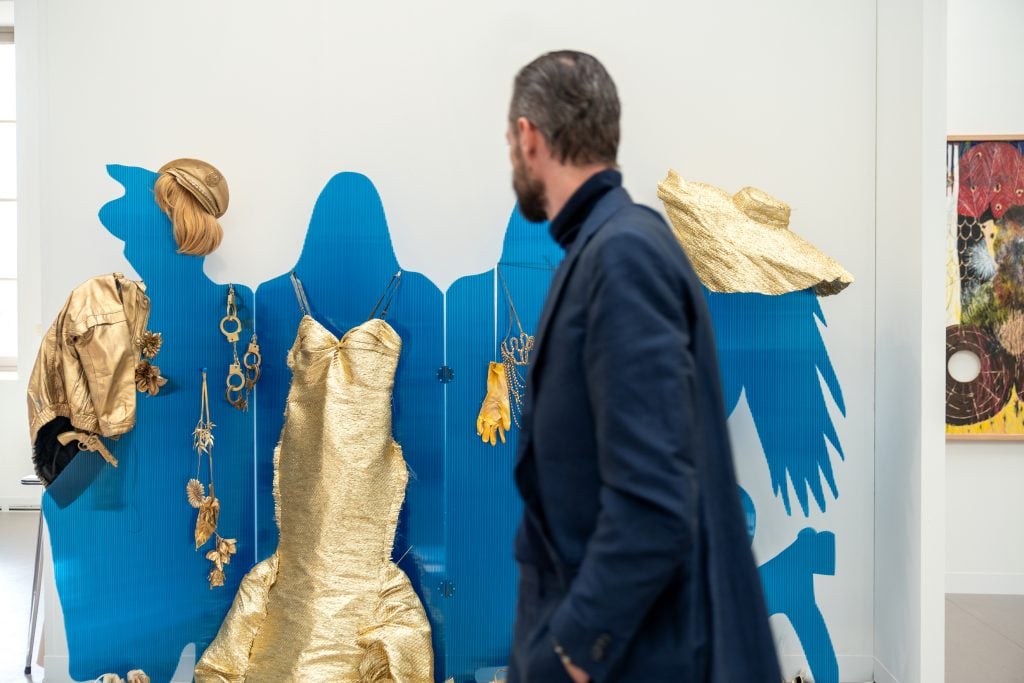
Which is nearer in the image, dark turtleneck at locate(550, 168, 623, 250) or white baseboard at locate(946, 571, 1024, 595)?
dark turtleneck at locate(550, 168, 623, 250)

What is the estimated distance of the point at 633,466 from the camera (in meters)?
0.94

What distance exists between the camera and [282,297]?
9.57ft

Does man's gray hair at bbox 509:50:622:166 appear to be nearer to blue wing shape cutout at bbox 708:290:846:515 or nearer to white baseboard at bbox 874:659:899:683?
blue wing shape cutout at bbox 708:290:846:515

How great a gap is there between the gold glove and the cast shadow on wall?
0.83 metres

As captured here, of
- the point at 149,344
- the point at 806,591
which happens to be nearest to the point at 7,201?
the point at 149,344

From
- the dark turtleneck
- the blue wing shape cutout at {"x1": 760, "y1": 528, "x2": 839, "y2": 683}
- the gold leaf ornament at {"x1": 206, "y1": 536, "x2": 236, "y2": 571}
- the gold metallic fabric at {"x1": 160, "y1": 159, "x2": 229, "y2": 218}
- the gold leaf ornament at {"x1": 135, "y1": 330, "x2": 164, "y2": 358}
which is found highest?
the gold metallic fabric at {"x1": 160, "y1": 159, "x2": 229, "y2": 218}

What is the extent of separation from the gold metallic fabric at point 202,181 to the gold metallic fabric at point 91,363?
0.36 metres

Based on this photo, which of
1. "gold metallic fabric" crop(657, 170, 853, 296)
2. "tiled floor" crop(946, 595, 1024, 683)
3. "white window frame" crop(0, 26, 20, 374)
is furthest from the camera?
"white window frame" crop(0, 26, 20, 374)

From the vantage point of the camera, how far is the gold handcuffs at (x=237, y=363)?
2854 mm

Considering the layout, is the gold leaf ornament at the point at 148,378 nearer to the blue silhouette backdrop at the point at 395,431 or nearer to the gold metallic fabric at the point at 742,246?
the blue silhouette backdrop at the point at 395,431

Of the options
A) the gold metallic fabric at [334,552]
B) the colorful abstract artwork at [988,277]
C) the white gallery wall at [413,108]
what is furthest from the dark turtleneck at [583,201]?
the colorful abstract artwork at [988,277]

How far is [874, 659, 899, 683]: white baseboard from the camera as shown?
2817 mm

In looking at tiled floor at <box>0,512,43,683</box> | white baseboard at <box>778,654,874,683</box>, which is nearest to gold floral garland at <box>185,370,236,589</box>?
tiled floor at <box>0,512,43,683</box>

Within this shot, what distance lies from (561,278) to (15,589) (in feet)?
13.4
